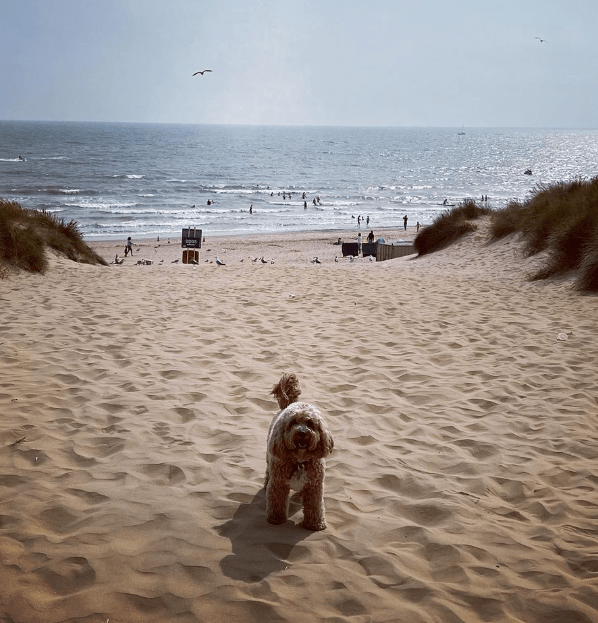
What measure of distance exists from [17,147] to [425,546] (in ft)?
381

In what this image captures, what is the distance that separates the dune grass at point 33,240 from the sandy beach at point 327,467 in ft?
10.7

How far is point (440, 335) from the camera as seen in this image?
26.2 feet

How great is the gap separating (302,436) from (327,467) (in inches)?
45.9

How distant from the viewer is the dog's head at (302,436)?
3.38 meters

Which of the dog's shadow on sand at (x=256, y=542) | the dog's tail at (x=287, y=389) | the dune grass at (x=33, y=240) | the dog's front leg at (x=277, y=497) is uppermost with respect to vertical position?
the dune grass at (x=33, y=240)

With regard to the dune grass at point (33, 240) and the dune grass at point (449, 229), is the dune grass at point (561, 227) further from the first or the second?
the dune grass at point (33, 240)

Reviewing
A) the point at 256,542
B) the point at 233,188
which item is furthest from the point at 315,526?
the point at 233,188

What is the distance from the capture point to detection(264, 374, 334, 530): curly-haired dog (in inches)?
134

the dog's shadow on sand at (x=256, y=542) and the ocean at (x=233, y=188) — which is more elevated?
the ocean at (x=233, y=188)

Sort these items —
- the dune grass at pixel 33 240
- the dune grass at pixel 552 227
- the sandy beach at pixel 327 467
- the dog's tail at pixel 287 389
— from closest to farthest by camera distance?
the sandy beach at pixel 327 467 → the dog's tail at pixel 287 389 → the dune grass at pixel 552 227 → the dune grass at pixel 33 240

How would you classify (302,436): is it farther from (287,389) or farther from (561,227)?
(561,227)

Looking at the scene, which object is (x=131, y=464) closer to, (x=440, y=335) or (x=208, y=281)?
(x=440, y=335)

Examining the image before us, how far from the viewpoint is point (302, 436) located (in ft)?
11.1

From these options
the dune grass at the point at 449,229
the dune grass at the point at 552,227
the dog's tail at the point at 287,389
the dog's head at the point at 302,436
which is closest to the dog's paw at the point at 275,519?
the dog's head at the point at 302,436
